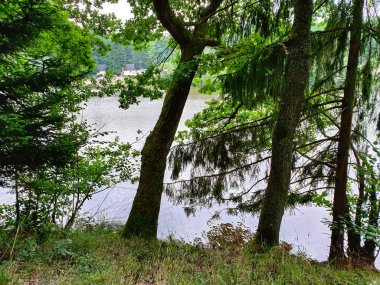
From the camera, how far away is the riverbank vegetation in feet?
9.27

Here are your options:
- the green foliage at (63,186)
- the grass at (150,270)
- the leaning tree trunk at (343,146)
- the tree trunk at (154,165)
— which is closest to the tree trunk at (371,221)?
the leaning tree trunk at (343,146)

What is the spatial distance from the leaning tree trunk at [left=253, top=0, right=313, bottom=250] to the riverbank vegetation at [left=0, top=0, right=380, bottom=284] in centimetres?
2

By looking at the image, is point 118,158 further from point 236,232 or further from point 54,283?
point 54,283

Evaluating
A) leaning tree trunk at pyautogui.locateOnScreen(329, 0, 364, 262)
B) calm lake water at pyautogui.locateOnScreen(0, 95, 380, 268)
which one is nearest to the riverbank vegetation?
leaning tree trunk at pyautogui.locateOnScreen(329, 0, 364, 262)

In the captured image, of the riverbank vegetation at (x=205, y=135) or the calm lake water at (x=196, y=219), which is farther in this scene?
the calm lake water at (x=196, y=219)

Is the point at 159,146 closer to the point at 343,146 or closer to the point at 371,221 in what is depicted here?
the point at 343,146

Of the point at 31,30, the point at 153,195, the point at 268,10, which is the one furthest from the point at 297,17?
the point at 153,195

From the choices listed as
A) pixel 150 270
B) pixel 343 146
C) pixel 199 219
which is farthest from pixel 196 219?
pixel 150 270

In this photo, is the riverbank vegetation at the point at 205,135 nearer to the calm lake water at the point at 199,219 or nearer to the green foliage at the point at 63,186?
the green foliage at the point at 63,186

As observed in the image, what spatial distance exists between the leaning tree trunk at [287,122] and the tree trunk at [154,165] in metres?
1.96

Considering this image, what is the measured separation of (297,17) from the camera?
11.7ft

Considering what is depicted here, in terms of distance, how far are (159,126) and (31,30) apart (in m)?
2.48

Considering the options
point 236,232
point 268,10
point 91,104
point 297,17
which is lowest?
point 236,232

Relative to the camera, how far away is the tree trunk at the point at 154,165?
5148 millimetres
